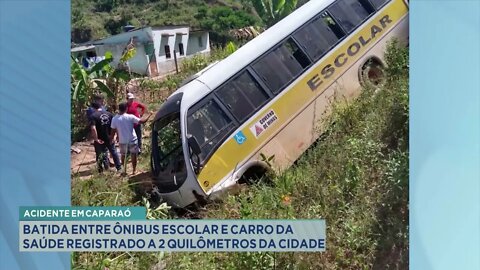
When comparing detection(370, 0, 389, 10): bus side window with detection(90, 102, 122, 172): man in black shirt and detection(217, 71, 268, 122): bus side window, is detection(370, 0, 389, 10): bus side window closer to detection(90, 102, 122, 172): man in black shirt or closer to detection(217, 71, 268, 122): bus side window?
detection(217, 71, 268, 122): bus side window

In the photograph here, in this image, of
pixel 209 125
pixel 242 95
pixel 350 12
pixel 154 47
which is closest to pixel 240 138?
pixel 209 125

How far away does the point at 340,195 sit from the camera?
15.3 ft

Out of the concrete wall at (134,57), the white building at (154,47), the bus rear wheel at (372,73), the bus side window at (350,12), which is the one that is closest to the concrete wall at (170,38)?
the white building at (154,47)

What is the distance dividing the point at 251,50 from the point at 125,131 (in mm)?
1246

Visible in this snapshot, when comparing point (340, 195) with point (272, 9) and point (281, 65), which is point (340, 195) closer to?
point (281, 65)

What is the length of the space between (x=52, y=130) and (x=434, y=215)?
272 centimetres

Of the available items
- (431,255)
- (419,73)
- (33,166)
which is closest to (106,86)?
(33,166)

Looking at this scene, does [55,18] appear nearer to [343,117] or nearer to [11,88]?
[11,88]

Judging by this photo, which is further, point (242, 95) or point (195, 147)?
point (242, 95)

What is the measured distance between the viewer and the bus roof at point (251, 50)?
202 inches

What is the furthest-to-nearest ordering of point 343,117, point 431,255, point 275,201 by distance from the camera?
1. point 343,117
2. point 275,201
3. point 431,255

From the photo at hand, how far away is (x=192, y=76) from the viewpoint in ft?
17.0

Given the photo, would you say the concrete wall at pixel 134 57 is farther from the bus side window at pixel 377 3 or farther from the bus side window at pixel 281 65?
the bus side window at pixel 377 3
